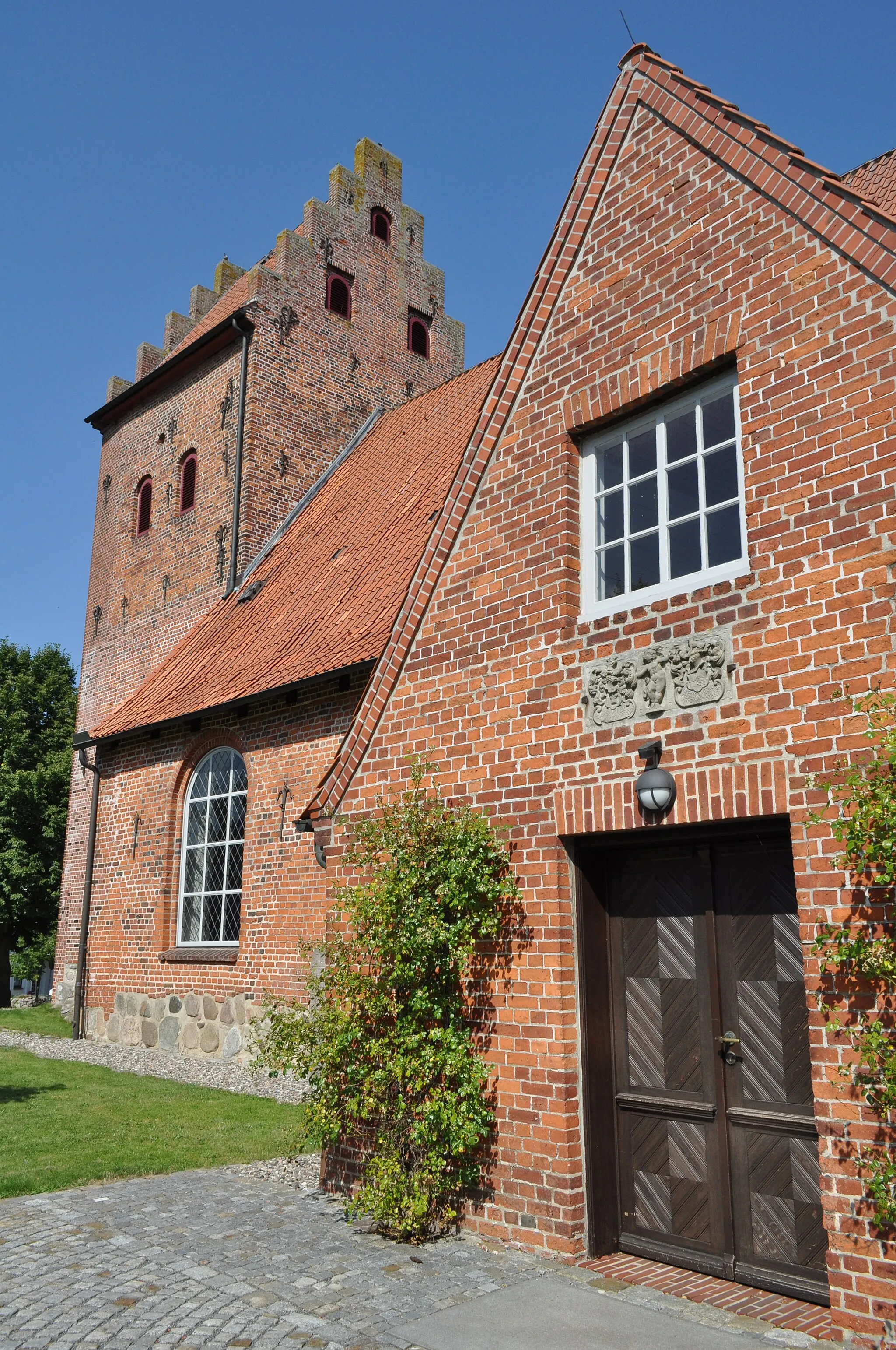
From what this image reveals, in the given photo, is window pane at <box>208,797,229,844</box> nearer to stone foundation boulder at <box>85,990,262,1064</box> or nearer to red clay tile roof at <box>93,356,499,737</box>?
red clay tile roof at <box>93,356,499,737</box>

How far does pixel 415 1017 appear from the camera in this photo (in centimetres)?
640

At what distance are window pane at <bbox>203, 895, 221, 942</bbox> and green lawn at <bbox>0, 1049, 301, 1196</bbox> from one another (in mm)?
2098

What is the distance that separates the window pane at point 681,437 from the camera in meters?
6.04

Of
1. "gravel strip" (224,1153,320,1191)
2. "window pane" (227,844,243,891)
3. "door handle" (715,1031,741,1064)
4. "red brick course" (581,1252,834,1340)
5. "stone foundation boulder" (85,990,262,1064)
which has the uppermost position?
"window pane" (227,844,243,891)

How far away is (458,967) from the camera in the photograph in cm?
636

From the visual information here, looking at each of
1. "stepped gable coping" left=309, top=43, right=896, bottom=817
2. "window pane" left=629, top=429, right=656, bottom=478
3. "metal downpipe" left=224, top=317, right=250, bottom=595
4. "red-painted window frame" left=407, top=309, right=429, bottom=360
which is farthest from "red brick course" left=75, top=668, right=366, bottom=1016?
"red-painted window frame" left=407, top=309, right=429, bottom=360

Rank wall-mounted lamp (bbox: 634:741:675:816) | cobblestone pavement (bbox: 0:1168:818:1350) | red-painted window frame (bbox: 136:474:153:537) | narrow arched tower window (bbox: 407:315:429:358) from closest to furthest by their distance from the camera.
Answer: cobblestone pavement (bbox: 0:1168:818:1350) < wall-mounted lamp (bbox: 634:741:675:816) < red-painted window frame (bbox: 136:474:153:537) < narrow arched tower window (bbox: 407:315:429:358)

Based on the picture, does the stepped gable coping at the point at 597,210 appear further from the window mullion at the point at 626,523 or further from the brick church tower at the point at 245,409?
the brick church tower at the point at 245,409

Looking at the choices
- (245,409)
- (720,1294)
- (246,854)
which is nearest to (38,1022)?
(246,854)

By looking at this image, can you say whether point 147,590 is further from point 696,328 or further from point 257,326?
point 696,328

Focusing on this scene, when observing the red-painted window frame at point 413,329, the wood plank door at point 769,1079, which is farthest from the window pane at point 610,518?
the red-painted window frame at point 413,329

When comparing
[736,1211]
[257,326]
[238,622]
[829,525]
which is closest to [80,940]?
[238,622]

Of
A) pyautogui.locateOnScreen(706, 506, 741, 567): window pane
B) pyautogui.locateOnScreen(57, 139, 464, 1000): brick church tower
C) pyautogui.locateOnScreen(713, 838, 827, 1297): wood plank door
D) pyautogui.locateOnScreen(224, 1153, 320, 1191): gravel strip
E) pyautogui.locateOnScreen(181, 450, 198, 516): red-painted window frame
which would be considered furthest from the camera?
pyautogui.locateOnScreen(181, 450, 198, 516): red-painted window frame

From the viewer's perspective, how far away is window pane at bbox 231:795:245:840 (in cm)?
1411
